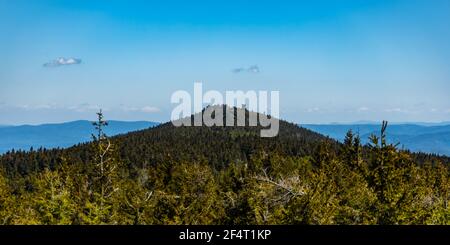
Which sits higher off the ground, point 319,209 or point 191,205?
point 319,209

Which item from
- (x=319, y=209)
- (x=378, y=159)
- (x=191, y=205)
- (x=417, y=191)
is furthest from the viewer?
(x=191, y=205)

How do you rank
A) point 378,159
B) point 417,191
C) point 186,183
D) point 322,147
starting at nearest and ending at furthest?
point 417,191 → point 378,159 → point 186,183 → point 322,147

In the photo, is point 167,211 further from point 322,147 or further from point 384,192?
point 322,147
